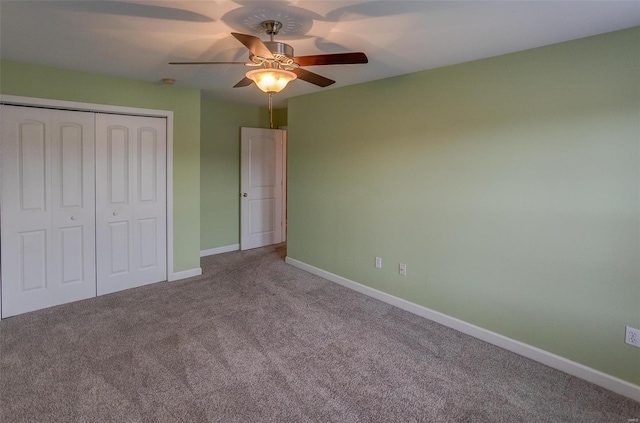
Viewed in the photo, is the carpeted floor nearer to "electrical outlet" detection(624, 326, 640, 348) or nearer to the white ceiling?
"electrical outlet" detection(624, 326, 640, 348)

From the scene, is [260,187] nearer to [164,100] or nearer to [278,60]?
[164,100]

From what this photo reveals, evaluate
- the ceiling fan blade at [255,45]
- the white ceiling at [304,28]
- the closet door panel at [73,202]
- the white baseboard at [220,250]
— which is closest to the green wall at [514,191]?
the white ceiling at [304,28]

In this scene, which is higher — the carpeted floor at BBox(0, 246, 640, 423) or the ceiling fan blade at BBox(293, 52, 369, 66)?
the ceiling fan blade at BBox(293, 52, 369, 66)

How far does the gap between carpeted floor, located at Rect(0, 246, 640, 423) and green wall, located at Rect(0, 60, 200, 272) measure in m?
1.00

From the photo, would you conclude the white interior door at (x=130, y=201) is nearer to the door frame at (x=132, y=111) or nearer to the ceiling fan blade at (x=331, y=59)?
the door frame at (x=132, y=111)

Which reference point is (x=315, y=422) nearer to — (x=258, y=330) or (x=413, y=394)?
(x=413, y=394)

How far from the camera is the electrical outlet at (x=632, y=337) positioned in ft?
7.57

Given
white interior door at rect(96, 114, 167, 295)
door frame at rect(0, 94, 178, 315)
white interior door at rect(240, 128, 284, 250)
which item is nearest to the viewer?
door frame at rect(0, 94, 178, 315)

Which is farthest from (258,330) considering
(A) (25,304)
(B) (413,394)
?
(A) (25,304)

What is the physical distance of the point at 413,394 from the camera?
2.33 m

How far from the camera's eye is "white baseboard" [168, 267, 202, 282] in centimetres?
442

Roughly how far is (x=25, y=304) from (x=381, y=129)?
3905 millimetres

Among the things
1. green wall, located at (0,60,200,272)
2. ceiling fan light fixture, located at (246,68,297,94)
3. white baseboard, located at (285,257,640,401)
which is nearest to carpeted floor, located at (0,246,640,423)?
white baseboard, located at (285,257,640,401)

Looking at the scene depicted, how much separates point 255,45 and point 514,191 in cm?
218
